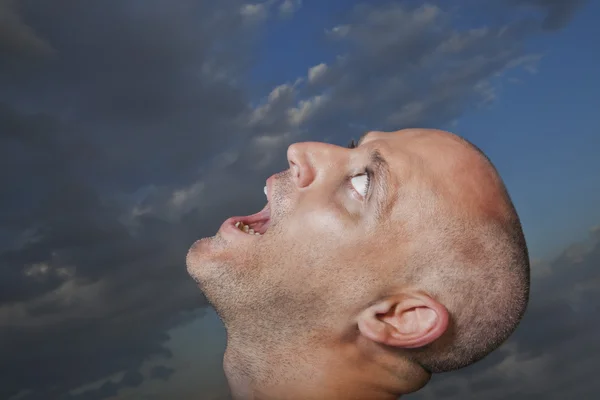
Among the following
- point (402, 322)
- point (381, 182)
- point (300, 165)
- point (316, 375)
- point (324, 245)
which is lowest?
point (316, 375)

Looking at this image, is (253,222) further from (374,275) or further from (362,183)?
(374,275)

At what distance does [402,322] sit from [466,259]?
584 mm

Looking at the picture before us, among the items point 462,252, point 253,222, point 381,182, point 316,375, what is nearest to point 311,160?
point 381,182

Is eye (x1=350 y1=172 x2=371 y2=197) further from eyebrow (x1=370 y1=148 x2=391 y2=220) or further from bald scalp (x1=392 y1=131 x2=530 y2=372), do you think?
bald scalp (x1=392 y1=131 x2=530 y2=372)

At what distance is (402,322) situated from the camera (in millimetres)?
3842

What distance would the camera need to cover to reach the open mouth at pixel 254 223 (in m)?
4.68

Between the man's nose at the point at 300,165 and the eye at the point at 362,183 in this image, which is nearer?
the eye at the point at 362,183

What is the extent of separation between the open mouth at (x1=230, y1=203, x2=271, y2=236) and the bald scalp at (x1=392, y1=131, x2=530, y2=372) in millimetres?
1358

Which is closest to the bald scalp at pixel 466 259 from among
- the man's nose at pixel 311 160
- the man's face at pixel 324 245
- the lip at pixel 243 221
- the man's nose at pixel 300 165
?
the man's face at pixel 324 245

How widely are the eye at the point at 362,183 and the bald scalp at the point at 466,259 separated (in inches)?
14.7

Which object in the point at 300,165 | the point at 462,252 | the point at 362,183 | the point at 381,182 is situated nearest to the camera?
the point at 462,252

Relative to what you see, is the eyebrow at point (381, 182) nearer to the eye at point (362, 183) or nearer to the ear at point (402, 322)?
the eye at point (362, 183)

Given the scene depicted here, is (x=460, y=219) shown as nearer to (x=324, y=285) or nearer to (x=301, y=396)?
(x=324, y=285)

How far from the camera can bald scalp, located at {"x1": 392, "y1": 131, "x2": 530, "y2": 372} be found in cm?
376
